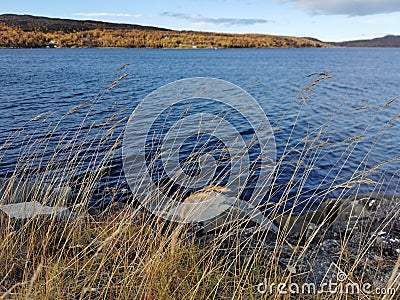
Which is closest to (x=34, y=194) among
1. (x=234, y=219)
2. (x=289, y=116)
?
(x=234, y=219)

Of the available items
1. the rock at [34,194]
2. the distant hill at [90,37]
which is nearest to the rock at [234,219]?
the rock at [34,194]

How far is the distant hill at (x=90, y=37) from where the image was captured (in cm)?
7575

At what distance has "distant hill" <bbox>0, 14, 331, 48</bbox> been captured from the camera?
249ft

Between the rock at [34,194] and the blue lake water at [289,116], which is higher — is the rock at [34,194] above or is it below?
above

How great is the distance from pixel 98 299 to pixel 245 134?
35.8 ft

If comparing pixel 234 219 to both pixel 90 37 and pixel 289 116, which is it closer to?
pixel 289 116

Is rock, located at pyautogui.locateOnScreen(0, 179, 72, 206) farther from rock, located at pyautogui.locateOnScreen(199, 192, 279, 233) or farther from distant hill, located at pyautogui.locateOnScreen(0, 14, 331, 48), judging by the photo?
distant hill, located at pyautogui.locateOnScreen(0, 14, 331, 48)

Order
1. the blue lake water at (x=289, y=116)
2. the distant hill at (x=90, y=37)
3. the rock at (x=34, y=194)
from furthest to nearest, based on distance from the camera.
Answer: the distant hill at (x=90, y=37) < the blue lake water at (x=289, y=116) < the rock at (x=34, y=194)

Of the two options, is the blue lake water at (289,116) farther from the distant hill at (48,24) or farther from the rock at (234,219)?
the distant hill at (48,24)

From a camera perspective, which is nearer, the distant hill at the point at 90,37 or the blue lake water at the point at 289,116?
the blue lake water at the point at 289,116

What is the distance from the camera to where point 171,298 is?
9.57 ft

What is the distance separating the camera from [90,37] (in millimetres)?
89000

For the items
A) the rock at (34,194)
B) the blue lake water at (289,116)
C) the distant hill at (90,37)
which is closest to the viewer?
the rock at (34,194)

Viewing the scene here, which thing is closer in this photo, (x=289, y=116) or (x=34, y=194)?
(x=34, y=194)
